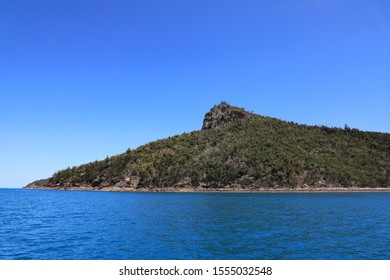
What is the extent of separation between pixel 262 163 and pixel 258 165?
92.5 inches

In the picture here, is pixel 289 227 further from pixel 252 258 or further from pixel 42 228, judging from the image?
pixel 42 228

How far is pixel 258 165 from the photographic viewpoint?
16388 centimetres

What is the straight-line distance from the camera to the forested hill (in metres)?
158

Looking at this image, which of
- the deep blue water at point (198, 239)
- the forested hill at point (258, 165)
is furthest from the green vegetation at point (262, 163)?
the deep blue water at point (198, 239)

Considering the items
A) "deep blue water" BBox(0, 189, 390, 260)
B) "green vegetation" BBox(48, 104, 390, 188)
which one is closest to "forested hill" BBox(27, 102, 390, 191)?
"green vegetation" BBox(48, 104, 390, 188)

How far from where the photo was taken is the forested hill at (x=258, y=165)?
158 metres

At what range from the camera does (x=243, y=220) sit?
5159 centimetres

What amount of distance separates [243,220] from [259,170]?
112918mm

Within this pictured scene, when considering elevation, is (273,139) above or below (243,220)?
above

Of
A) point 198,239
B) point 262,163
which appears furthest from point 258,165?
point 198,239

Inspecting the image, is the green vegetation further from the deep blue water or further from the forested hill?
the deep blue water

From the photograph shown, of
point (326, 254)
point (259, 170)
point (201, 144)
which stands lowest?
point (326, 254)
